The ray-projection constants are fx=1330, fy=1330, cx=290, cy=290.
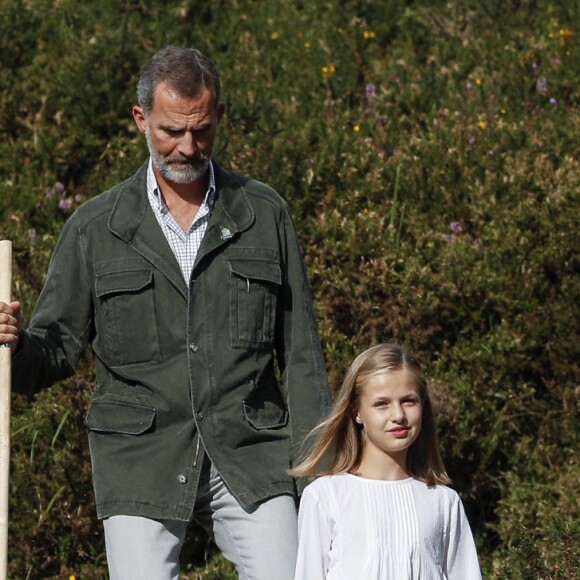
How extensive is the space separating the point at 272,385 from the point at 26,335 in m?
0.84

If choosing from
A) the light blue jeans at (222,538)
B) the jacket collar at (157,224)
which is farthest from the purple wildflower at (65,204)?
the light blue jeans at (222,538)

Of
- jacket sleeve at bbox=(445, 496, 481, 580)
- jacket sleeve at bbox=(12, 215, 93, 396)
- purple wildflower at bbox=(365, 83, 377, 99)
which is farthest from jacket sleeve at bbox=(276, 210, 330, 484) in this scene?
purple wildflower at bbox=(365, 83, 377, 99)

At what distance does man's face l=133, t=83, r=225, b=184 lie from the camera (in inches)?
170

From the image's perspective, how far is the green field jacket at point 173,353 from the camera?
13.9 ft

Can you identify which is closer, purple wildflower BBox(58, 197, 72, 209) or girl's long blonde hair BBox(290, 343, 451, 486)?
girl's long blonde hair BBox(290, 343, 451, 486)

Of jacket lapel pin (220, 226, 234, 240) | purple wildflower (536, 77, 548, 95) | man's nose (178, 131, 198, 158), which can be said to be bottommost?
jacket lapel pin (220, 226, 234, 240)

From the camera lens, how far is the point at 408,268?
657 cm

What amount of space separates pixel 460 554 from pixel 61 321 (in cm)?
148

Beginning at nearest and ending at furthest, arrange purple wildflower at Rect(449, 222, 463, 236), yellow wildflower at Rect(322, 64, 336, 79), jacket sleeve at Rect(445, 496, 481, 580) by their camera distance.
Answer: jacket sleeve at Rect(445, 496, 481, 580) < purple wildflower at Rect(449, 222, 463, 236) < yellow wildflower at Rect(322, 64, 336, 79)

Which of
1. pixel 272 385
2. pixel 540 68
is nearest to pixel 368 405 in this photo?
pixel 272 385

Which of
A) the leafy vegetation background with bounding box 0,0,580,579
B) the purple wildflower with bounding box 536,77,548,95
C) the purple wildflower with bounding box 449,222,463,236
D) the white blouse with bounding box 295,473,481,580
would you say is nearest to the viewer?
the white blouse with bounding box 295,473,481,580

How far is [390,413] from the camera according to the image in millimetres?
4133

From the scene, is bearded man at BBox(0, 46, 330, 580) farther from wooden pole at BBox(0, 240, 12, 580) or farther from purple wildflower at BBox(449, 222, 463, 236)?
purple wildflower at BBox(449, 222, 463, 236)

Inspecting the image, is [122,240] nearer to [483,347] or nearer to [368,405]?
[368,405]
